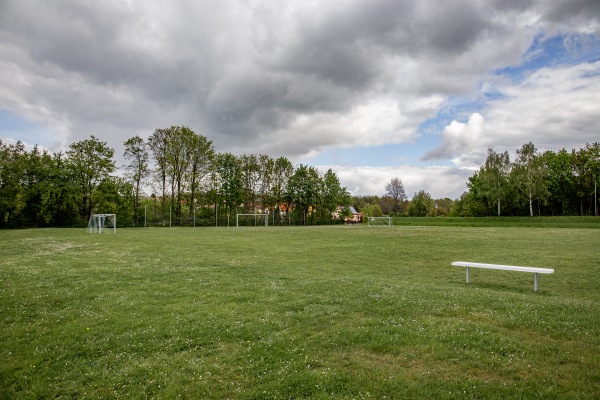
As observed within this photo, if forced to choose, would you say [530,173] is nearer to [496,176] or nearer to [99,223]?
[496,176]

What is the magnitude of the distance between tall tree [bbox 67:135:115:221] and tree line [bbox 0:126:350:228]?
0.49 ft

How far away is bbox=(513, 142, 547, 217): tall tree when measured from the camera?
77.7m

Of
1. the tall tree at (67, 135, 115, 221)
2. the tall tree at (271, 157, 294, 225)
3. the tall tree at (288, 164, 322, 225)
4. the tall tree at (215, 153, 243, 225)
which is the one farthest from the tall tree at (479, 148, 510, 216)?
the tall tree at (67, 135, 115, 221)

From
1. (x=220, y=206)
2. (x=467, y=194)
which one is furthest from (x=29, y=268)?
(x=467, y=194)

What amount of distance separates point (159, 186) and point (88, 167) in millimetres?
12204

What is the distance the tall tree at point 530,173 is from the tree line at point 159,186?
47507 mm

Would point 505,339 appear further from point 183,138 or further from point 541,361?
point 183,138

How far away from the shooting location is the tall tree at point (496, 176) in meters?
81.1

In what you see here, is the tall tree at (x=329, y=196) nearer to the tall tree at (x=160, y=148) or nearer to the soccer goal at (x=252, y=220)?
the soccer goal at (x=252, y=220)

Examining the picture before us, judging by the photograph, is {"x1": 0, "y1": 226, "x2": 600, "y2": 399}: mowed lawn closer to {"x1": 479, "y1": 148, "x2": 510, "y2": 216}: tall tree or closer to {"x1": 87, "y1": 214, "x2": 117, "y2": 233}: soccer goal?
{"x1": 87, "y1": 214, "x2": 117, "y2": 233}: soccer goal

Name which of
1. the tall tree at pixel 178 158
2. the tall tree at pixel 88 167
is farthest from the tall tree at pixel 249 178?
the tall tree at pixel 88 167

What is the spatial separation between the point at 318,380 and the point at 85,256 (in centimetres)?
1954

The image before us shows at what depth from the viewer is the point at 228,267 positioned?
17.0m

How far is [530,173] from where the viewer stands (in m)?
79.2
